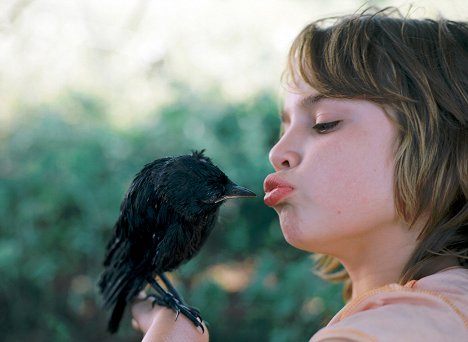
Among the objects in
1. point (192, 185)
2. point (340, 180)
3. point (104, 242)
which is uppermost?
Answer: point (192, 185)

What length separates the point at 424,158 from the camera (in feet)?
5.39

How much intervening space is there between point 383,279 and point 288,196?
13.1 inches

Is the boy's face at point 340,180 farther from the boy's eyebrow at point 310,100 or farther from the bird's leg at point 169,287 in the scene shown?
the bird's leg at point 169,287

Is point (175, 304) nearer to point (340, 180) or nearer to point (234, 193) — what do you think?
point (234, 193)

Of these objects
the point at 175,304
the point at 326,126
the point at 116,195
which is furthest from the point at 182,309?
the point at 116,195

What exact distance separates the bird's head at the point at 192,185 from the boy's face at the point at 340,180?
5.7 inches

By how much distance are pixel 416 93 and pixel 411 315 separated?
0.62m

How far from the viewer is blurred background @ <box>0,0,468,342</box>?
11.7 feet

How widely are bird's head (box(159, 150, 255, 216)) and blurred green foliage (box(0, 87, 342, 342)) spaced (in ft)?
6.22

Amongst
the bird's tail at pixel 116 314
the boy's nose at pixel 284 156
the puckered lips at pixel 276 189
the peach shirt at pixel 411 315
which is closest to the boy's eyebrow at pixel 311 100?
the boy's nose at pixel 284 156

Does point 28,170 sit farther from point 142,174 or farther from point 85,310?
point 142,174

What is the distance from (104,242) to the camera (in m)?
3.66

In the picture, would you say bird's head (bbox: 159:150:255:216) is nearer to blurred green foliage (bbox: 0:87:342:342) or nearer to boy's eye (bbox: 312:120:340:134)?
boy's eye (bbox: 312:120:340:134)

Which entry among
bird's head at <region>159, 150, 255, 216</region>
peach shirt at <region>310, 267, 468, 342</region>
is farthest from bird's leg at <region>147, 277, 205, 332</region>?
peach shirt at <region>310, 267, 468, 342</region>
